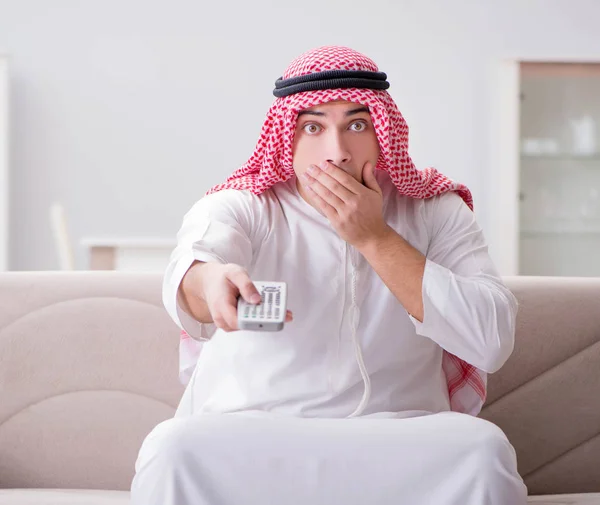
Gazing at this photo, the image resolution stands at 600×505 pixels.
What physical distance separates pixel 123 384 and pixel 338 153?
0.80 metres

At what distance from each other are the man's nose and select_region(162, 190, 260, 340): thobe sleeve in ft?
0.67

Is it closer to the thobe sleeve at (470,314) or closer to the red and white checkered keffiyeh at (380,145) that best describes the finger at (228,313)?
the thobe sleeve at (470,314)

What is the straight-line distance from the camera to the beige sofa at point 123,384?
6.35 ft

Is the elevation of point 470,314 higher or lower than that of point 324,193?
lower

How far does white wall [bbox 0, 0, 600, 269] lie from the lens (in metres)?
5.33

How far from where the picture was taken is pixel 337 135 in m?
1.57

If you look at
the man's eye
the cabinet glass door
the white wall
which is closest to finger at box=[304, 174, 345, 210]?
the man's eye

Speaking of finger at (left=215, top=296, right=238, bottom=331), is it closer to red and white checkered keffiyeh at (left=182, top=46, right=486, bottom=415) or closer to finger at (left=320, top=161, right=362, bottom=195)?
finger at (left=320, top=161, right=362, bottom=195)

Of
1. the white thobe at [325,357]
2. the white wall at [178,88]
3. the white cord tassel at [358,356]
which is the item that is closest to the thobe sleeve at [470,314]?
the white thobe at [325,357]

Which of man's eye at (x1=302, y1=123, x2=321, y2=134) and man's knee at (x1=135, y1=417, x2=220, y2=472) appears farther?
man's eye at (x1=302, y1=123, x2=321, y2=134)

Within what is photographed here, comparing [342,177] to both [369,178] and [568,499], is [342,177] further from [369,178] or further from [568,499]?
[568,499]

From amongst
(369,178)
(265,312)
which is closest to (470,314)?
(369,178)

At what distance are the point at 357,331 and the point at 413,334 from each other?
0.37ft

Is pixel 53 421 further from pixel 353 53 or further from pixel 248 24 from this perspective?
pixel 248 24
